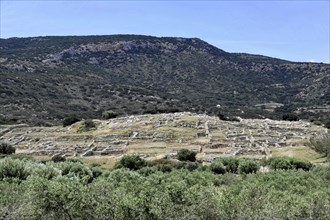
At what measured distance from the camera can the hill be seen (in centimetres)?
8300

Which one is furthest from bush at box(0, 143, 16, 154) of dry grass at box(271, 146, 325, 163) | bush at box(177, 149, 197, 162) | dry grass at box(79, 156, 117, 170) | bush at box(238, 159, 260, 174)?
dry grass at box(271, 146, 325, 163)

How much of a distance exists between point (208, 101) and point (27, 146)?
64789 mm

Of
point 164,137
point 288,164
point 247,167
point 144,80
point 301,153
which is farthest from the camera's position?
point 144,80

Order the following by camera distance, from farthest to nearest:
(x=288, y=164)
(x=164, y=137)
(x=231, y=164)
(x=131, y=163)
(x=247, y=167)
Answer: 1. (x=164, y=137)
2. (x=131, y=163)
3. (x=231, y=164)
4. (x=288, y=164)
5. (x=247, y=167)

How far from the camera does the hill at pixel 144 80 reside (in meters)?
83.0

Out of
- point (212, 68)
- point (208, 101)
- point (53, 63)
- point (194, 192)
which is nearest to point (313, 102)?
point (208, 101)

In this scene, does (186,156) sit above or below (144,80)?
below

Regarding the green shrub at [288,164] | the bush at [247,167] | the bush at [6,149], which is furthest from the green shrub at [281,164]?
the bush at [6,149]

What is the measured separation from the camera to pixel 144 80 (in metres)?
127

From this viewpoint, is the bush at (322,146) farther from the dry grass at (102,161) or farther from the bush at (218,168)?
the dry grass at (102,161)

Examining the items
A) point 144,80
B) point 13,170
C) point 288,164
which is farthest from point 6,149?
point 144,80

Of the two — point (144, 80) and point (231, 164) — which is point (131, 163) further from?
point (144, 80)

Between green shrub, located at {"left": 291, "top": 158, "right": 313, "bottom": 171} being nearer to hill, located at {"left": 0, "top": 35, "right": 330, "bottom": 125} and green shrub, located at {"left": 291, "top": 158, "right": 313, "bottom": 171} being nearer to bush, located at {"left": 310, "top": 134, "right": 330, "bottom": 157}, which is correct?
bush, located at {"left": 310, "top": 134, "right": 330, "bottom": 157}

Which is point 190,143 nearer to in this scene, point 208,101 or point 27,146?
point 27,146
